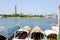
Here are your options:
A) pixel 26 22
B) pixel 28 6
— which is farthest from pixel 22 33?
pixel 28 6

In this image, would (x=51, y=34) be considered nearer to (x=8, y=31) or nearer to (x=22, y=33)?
(x=22, y=33)

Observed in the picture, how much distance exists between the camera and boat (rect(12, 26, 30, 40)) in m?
1.61

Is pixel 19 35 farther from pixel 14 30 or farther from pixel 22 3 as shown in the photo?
pixel 22 3

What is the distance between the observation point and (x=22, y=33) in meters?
1.62

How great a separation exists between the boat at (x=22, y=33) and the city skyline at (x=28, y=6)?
202 millimetres

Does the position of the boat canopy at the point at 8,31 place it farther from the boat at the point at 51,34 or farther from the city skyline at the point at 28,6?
the boat at the point at 51,34

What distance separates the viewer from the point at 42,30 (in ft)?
5.31

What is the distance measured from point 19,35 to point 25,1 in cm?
40

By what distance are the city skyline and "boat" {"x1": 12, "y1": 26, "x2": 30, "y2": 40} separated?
0.66 feet

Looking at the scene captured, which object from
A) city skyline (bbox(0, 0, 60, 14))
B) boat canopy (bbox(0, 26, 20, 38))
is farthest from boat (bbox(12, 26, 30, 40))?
city skyline (bbox(0, 0, 60, 14))

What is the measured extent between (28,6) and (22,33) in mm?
323

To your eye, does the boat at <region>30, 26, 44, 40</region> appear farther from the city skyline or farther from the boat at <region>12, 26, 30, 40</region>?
the city skyline

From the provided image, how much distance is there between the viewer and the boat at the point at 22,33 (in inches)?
63.4

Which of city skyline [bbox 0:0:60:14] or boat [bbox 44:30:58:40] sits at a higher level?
city skyline [bbox 0:0:60:14]
